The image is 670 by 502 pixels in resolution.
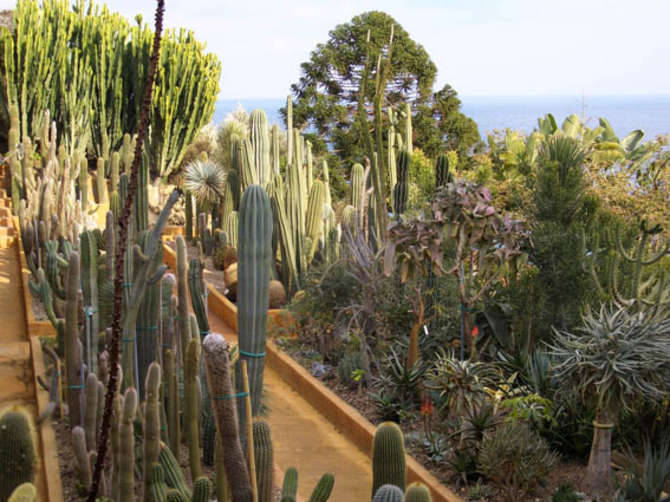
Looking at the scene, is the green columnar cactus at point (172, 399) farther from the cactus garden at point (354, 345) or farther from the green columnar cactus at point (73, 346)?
the green columnar cactus at point (73, 346)

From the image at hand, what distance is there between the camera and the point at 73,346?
4.52 metres

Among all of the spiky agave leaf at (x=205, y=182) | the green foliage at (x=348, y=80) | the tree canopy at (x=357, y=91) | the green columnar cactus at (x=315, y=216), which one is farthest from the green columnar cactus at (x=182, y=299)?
the green foliage at (x=348, y=80)

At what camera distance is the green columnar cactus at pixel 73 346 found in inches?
170

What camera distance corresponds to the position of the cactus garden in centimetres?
365

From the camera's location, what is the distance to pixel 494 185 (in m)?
12.3

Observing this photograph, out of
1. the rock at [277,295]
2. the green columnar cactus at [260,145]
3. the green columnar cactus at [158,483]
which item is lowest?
the rock at [277,295]

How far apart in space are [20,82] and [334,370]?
45.8 ft

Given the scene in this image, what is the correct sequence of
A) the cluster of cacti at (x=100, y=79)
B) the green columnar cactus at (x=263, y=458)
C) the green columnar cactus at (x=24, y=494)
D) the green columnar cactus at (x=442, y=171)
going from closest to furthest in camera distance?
the green columnar cactus at (x=24, y=494), the green columnar cactus at (x=263, y=458), the green columnar cactus at (x=442, y=171), the cluster of cacti at (x=100, y=79)

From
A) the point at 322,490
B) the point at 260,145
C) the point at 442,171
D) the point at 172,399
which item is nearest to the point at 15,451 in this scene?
the point at 322,490

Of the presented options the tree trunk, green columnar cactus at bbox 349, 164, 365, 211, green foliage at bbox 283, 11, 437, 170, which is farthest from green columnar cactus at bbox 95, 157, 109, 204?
the tree trunk

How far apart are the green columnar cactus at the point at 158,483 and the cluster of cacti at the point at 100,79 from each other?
595 inches

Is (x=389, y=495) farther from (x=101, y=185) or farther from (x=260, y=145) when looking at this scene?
(x=101, y=185)

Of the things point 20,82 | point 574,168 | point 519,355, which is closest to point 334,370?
point 519,355

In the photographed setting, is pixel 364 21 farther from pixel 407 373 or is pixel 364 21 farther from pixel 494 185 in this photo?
pixel 407 373
